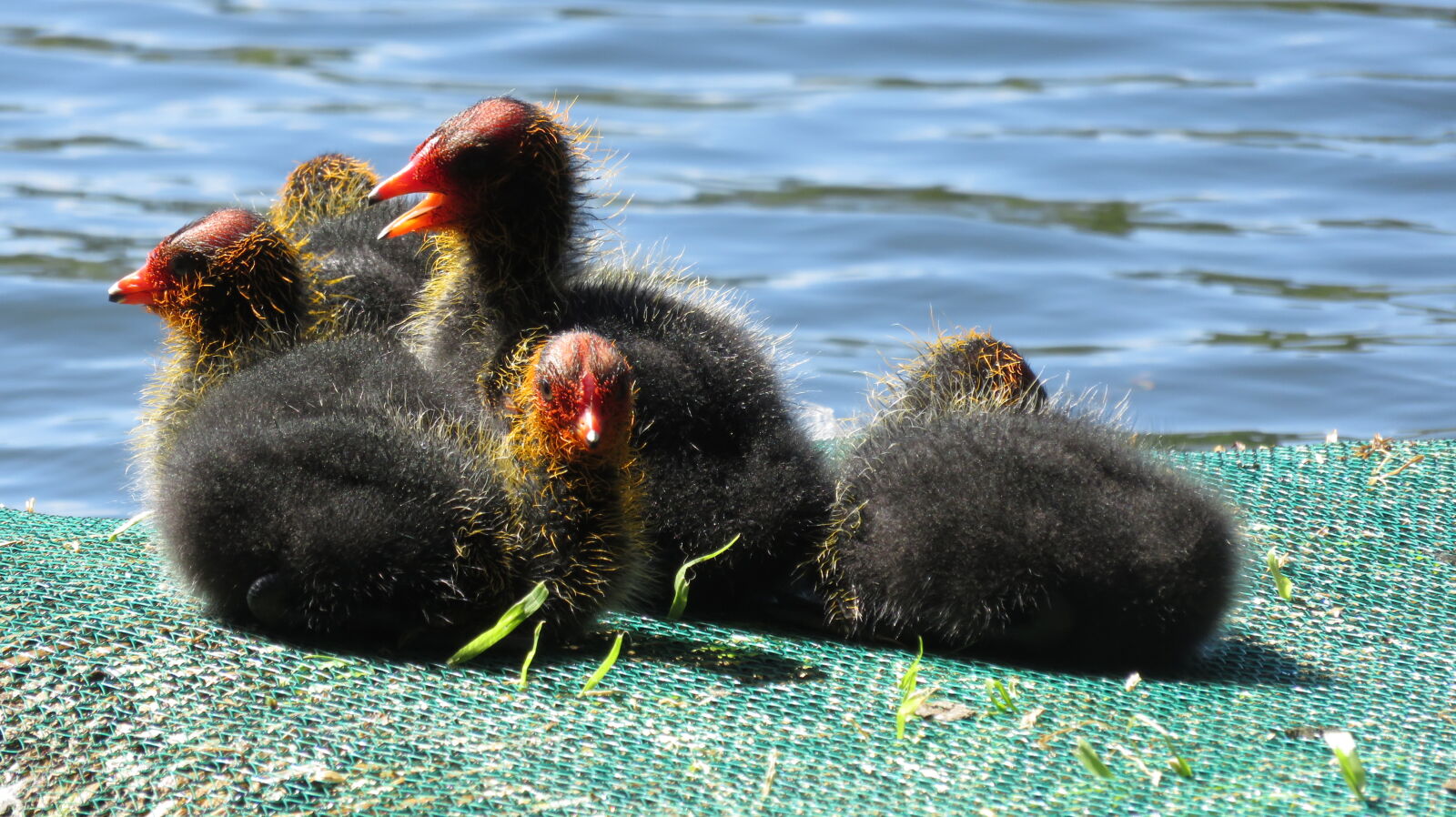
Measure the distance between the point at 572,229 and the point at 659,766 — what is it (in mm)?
1811

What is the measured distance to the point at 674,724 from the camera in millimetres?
3400

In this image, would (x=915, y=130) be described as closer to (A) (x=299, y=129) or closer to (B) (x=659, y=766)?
(A) (x=299, y=129)

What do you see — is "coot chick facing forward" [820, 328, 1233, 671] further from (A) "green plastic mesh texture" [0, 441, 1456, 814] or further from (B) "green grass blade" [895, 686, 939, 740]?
(B) "green grass blade" [895, 686, 939, 740]

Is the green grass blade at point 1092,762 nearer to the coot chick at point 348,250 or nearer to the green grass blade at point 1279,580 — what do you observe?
the green grass blade at point 1279,580

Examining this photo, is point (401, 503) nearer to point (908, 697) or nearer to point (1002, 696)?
point (908, 697)

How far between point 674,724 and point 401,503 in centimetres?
75

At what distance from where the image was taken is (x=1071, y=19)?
44.3 ft

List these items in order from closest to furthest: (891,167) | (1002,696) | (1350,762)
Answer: (1350,762) < (1002,696) < (891,167)

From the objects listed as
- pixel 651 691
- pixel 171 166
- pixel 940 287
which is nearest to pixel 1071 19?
pixel 940 287

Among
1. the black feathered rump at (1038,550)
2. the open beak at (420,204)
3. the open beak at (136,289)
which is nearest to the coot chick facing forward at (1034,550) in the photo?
the black feathered rump at (1038,550)

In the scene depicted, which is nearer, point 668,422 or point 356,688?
point 356,688

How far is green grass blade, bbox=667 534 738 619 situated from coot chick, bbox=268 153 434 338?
1.17 m

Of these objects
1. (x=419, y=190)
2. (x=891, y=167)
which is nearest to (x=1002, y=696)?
(x=419, y=190)

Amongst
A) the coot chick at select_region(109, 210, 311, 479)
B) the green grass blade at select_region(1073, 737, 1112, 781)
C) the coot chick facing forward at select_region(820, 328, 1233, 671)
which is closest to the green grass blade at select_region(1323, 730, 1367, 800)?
the green grass blade at select_region(1073, 737, 1112, 781)
